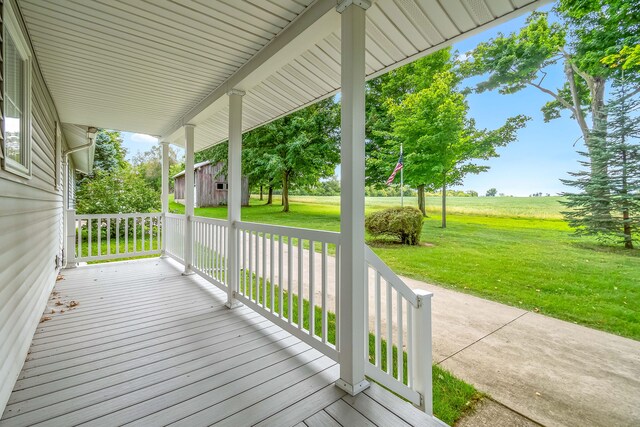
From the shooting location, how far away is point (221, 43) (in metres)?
2.51

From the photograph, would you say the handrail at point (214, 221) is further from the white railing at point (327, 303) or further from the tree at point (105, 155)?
the tree at point (105, 155)

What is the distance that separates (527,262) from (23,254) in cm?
785

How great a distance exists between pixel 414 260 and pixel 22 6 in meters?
6.63

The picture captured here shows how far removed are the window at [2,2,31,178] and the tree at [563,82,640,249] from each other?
826 centimetres

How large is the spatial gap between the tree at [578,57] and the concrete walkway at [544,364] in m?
4.06

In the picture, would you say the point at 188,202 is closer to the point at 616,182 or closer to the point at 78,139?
the point at 78,139

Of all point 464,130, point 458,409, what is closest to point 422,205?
point 464,130

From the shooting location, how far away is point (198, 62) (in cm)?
287

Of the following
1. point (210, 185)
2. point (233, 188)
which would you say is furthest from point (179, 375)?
point (210, 185)

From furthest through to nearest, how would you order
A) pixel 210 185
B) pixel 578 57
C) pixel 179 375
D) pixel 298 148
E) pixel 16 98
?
pixel 210 185, pixel 298 148, pixel 578 57, pixel 16 98, pixel 179 375

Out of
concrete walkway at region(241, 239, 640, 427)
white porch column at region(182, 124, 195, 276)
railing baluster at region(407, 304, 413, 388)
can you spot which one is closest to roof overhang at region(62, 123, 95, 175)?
white porch column at region(182, 124, 195, 276)

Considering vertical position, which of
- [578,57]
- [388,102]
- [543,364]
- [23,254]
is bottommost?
[543,364]

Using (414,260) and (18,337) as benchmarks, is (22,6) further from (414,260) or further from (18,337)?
(414,260)

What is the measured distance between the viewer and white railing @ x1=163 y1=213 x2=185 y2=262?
5.16 meters
